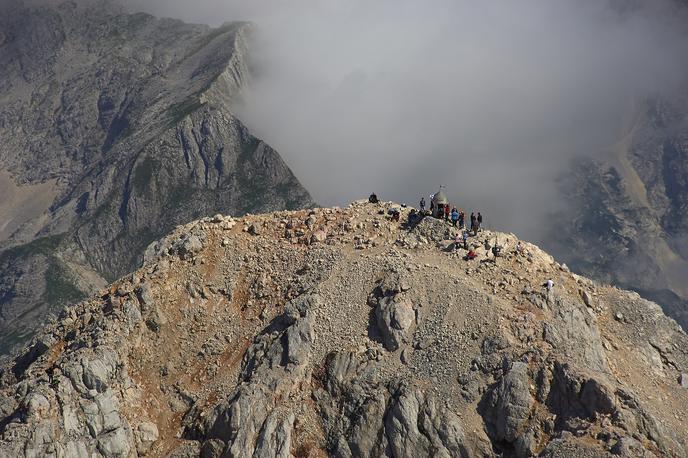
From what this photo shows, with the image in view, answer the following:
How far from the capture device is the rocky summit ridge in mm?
74938

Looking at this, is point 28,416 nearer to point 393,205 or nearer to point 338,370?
point 338,370

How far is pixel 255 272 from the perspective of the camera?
9300cm

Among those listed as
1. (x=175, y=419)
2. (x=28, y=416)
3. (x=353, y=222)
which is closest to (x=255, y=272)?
(x=353, y=222)

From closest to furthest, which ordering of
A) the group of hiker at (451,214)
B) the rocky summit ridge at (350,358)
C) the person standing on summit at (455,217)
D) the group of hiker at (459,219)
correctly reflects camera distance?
the rocky summit ridge at (350,358) → the group of hiker at (459,219) → the group of hiker at (451,214) → the person standing on summit at (455,217)

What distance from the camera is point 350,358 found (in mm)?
82438

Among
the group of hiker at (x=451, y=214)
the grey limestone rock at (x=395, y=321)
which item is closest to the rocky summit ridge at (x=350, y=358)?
the grey limestone rock at (x=395, y=321)

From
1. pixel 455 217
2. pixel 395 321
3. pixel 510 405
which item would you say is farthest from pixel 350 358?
pixel 455 217

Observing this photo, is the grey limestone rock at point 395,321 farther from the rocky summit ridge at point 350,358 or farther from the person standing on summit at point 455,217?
the person standing on summit at point 455,217

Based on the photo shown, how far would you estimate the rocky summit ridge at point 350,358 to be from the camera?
74.9m

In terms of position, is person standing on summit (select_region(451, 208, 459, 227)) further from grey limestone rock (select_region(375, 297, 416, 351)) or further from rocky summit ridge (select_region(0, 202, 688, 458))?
grey limestone rock (select_region(375, 297, 416, 351))

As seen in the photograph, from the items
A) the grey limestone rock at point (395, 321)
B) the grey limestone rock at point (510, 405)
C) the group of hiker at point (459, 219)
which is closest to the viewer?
the grey limestone rock at point (510, 405)

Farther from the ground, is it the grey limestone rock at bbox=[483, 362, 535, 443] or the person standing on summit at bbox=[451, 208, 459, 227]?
the person standing on summit at bbox=[451, 208, 459, 227]

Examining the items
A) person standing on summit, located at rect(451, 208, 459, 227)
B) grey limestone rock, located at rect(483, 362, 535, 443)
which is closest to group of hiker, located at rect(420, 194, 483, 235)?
person standing on summit, located at rect(451, 208, 459, 227)

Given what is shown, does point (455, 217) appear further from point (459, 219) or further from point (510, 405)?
point (510, 405)
